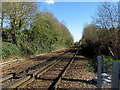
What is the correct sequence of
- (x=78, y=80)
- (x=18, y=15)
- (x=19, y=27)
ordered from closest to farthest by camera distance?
(x=78, y=80) < (x=18, y=15) < (x=19, y=27)

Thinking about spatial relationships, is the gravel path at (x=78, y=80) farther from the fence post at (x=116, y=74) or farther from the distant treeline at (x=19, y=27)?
the distant treeline at (x=19, y=27)

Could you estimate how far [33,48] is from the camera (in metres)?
23.9

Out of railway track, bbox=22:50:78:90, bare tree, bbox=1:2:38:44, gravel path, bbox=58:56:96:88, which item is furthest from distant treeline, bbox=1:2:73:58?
gravel path, bbox=58:56:96:88

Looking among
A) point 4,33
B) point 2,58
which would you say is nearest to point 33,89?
point 2,58

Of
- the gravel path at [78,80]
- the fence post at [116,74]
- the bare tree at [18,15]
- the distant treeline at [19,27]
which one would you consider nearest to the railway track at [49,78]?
the gravel path at [78,80]

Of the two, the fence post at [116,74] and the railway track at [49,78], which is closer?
the fence post at [116,74]

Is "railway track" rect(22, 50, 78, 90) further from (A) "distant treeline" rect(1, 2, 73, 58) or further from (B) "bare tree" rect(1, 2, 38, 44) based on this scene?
(B) "bare tree" rect(1, 2, 38, 44)

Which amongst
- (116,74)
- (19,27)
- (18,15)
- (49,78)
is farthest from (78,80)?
(19,27)

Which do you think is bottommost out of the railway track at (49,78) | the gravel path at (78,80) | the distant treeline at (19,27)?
the gravel path at (78,80)

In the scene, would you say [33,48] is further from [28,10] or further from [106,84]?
[106,84]

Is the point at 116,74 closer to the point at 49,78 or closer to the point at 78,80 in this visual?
the point at 78,80

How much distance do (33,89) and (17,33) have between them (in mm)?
16459

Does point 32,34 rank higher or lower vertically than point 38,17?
lower

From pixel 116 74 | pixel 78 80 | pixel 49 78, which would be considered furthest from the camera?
pixel 49 78
